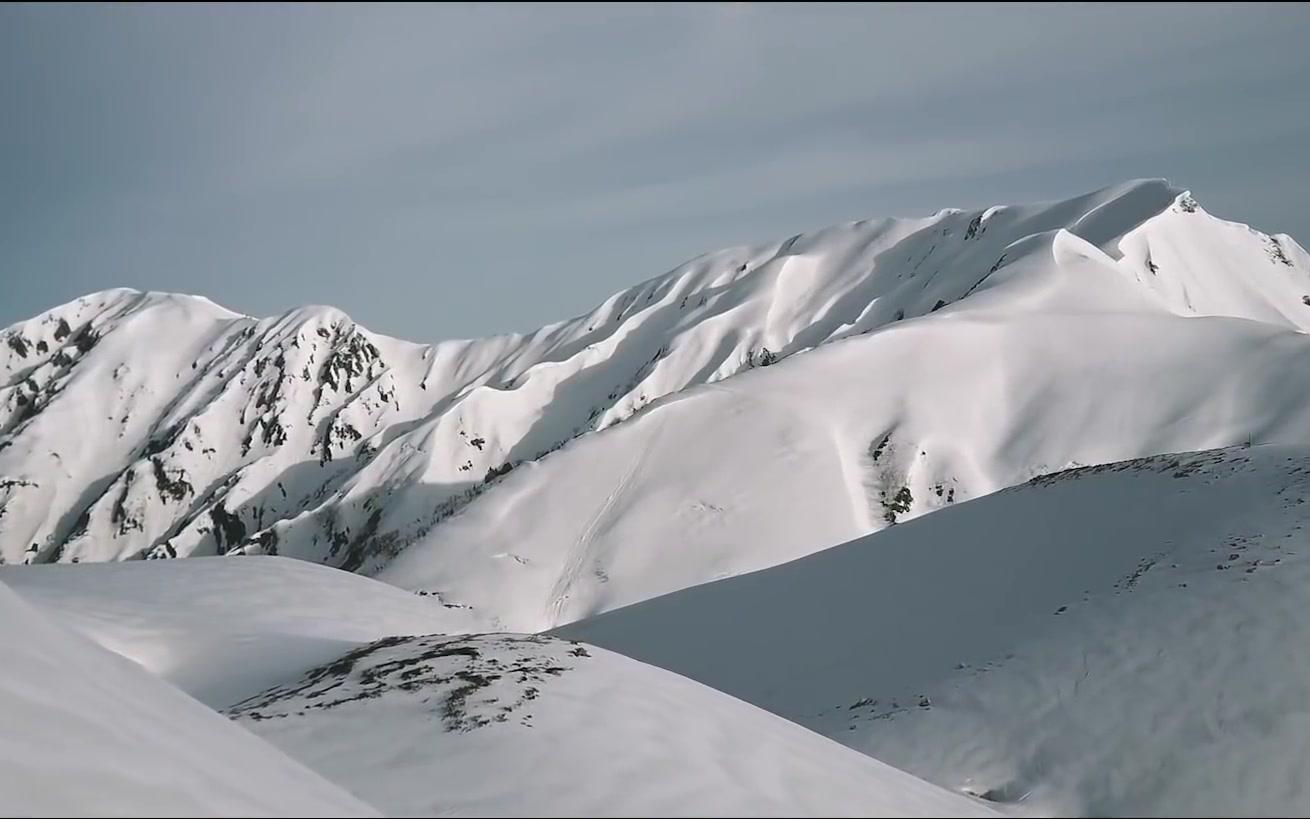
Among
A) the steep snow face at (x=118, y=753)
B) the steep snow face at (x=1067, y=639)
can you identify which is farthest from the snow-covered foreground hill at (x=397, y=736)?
the steep snow face at (x=1067, y=639)

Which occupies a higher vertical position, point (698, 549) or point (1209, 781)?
point (1209, 781)

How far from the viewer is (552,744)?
6.42 meters

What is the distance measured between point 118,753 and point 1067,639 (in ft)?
40.1

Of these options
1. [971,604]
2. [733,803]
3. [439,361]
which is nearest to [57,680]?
[733,803]

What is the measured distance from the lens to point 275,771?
5.40 m

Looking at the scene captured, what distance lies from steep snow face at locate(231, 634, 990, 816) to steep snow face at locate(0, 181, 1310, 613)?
22.0 metres

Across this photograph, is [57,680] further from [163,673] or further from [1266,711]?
[1266,711]

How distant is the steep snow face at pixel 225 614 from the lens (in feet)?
31.2

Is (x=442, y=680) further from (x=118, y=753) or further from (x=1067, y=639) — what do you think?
(x=1067, y=639)

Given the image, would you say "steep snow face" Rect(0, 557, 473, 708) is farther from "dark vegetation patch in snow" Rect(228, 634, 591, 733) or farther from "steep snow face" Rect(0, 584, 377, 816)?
"steep snow face" Rect(0, 584, 377, 816)

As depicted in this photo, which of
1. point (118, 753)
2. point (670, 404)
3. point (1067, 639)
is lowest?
point (670, 404)

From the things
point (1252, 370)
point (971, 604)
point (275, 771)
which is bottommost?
point (1252, 370)

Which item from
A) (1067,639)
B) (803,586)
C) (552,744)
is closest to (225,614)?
(552,744)

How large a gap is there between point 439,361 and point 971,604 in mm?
127192
